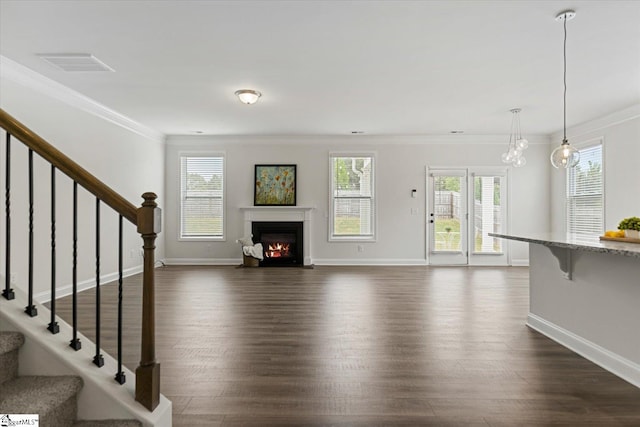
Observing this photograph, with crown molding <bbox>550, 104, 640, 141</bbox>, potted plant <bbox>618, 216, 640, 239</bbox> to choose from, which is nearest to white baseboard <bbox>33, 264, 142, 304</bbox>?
potted plant <bbox>618, 216, 640, 239</bbox>

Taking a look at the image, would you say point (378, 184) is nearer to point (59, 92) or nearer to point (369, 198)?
point (369, 198)

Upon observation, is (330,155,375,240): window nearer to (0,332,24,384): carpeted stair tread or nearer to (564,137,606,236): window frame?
(564,137,606,236): window frame

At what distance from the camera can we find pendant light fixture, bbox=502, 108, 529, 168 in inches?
199

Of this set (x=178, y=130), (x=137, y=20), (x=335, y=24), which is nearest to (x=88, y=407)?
(x=137, y=20)

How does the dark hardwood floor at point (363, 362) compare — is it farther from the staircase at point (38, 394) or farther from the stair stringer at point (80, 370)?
the staircase at point (38, 394)

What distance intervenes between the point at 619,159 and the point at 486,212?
2.47m

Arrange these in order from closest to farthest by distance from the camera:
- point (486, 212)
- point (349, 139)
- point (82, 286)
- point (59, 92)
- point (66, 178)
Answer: point (59, 92)
point (66, 178)
point (82, 286)
point (486, 212)
point (349, 139)

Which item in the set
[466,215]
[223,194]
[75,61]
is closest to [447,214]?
[466,215]

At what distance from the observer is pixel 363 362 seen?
280 cm

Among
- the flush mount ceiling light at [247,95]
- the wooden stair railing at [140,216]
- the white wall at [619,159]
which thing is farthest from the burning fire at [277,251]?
the wooden stair railing at [140,216]

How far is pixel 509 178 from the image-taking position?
7.93 meters

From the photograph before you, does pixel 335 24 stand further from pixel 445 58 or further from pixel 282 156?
pixel 282 156

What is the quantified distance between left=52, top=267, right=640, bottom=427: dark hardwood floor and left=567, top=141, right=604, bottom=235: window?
112 inches
